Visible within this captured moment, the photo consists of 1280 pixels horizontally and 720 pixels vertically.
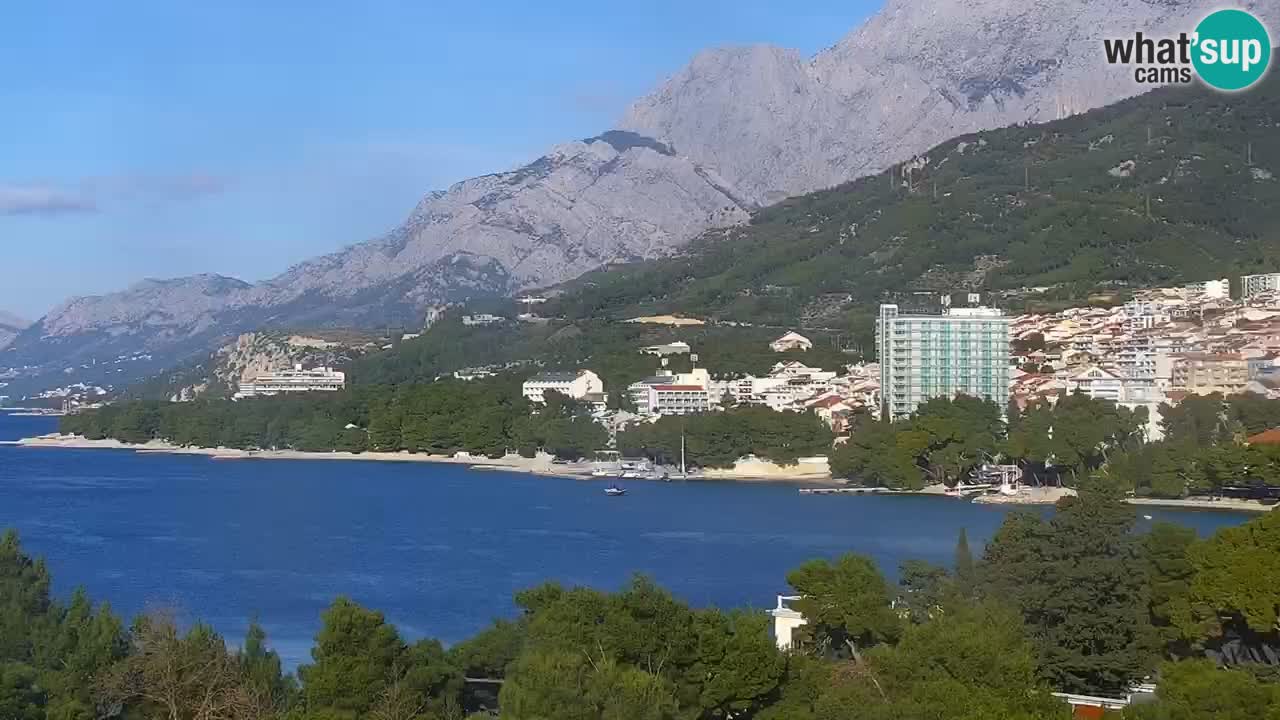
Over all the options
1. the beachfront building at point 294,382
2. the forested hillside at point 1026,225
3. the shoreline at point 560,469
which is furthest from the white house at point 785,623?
the beachfront building at point 294,382

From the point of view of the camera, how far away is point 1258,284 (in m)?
33.5

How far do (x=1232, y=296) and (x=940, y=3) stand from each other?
4190cm

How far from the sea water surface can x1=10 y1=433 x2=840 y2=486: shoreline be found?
0.80m

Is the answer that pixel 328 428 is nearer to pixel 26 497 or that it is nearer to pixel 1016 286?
pixel 26 497

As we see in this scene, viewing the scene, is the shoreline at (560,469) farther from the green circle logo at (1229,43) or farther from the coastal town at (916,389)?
the green circle logo at (1229,43)

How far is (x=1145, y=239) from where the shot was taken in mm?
38906

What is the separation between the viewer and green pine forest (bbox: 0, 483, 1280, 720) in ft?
19.9

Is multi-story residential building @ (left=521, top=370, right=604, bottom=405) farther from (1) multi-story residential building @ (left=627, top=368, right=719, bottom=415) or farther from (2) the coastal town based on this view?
(1) multi-story residential building @ (left=627, top=368, right=719, bottom=415)

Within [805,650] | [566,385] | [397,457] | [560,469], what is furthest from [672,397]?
[805,650]

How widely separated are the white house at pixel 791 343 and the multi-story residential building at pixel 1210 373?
982cm

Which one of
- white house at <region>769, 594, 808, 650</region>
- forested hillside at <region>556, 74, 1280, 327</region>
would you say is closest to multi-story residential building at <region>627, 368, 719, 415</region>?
forested hillside at <region>556, 74, 1280, 327</region>

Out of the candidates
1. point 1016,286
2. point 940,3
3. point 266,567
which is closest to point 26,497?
point 266,567

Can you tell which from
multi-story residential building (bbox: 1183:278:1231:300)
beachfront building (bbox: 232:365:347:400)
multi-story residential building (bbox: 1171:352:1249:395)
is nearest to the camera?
multi-story residential building (bbox: 1171:352:1249:395)

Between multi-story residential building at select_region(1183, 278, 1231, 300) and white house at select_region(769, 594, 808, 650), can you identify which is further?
multi-story residential building at select_region(1183, 278, 1231, 300)
